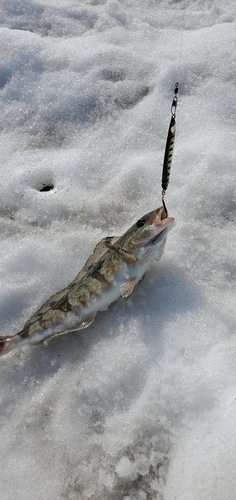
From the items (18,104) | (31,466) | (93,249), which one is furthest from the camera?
(18,104)

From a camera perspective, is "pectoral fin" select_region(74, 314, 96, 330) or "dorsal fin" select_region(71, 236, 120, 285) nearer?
"pectoral fin" select_region(74, 314, 96, 330)

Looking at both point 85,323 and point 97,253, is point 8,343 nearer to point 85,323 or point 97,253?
point 85,323

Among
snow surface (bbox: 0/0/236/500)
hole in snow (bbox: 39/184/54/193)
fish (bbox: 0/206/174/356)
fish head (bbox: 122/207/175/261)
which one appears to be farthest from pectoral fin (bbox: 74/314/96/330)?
hole in snow (bbox: 39/184/54/193)

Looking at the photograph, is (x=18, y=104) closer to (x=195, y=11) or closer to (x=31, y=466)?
(x=195, y=11)

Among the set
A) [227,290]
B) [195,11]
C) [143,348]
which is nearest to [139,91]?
[195,11]

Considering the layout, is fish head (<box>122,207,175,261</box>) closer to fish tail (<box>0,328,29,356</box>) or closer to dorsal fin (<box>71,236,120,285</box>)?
dorsal fin (<box>71,236,120,285</box>)

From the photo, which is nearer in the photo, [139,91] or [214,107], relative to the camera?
[214,107]
